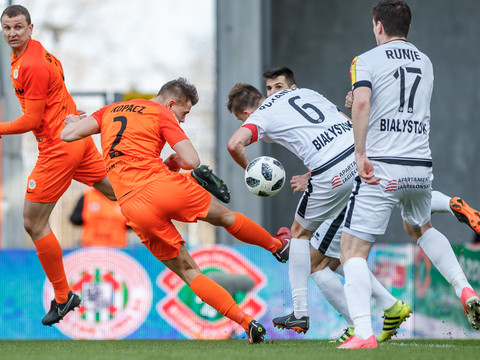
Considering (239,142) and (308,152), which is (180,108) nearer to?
(239,142)

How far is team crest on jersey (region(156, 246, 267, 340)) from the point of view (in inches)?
308

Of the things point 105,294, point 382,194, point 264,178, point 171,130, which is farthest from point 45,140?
point 382,194

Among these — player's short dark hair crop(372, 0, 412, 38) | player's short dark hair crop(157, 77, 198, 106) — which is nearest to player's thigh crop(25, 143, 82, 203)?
player's short dark hair crop(157, 77, 198, 106)

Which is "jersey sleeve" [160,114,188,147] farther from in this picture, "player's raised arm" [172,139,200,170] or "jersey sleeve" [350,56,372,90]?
"jersey sleeve" [350,56,372,90]

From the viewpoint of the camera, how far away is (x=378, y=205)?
16.1 ft

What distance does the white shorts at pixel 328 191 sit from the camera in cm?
583

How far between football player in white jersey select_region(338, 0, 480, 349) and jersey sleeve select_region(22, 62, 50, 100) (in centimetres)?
253

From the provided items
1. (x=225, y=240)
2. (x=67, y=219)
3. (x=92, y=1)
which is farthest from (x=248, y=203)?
(x=92, y=1)

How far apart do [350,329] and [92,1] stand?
8.95m

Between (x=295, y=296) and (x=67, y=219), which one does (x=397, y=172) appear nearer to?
(x=295, y=296)

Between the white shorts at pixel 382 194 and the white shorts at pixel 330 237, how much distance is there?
1164 mm

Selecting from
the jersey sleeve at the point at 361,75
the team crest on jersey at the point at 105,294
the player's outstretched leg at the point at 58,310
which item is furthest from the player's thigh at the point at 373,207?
the team crest on jersey at the point at 105,294

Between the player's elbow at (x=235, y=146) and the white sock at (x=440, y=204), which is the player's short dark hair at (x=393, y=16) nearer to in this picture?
the player's elbow at (x=235, y=146)

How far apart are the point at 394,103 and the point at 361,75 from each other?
27 cm
